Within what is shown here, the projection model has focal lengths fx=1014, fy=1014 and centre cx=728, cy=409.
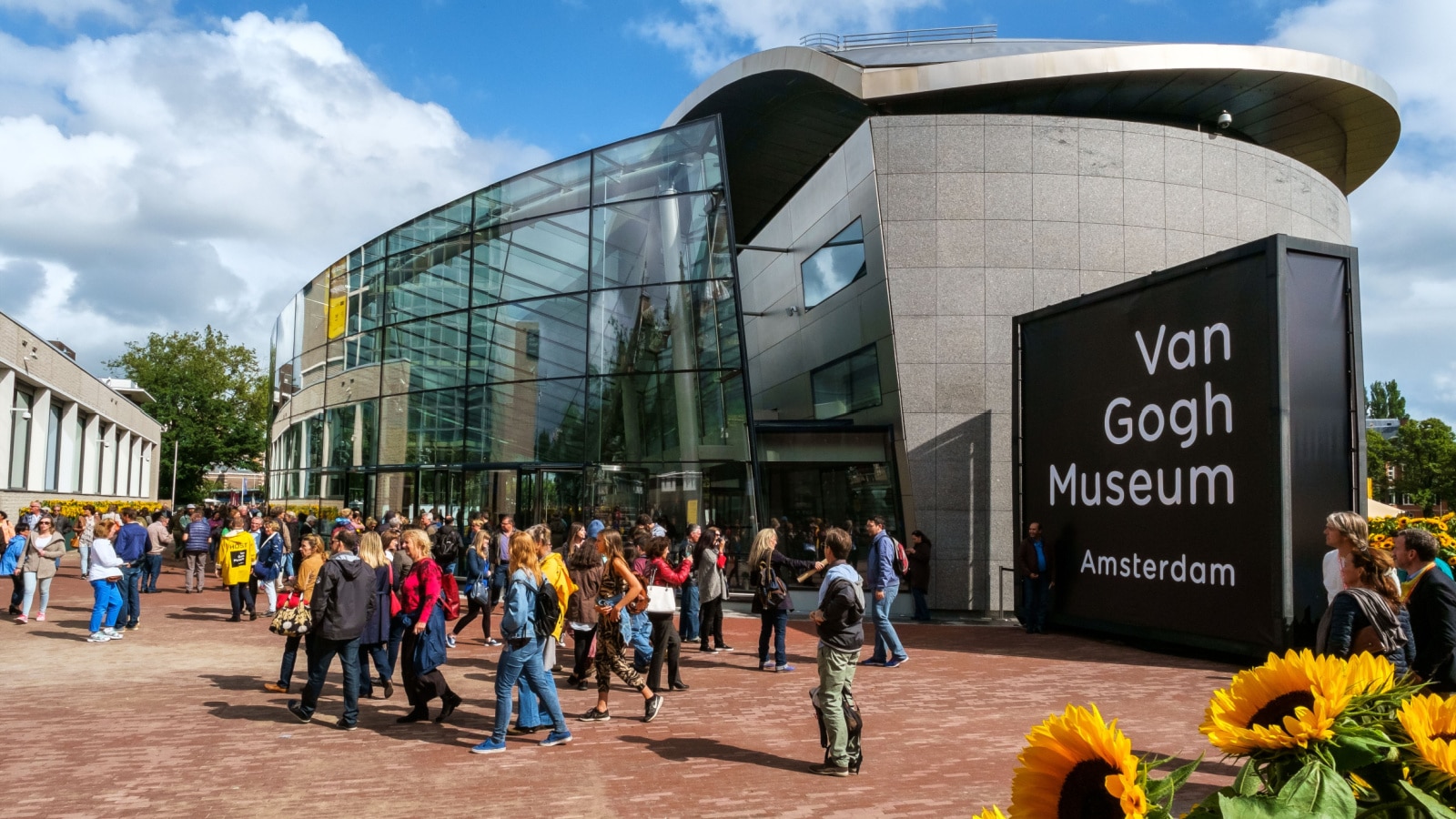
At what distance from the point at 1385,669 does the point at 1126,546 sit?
43.6 ft

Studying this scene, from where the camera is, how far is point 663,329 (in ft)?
66.9

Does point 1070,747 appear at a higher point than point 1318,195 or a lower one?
lower

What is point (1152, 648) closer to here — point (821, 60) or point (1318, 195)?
point (1318, 195)

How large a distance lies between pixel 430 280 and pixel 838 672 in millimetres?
20066

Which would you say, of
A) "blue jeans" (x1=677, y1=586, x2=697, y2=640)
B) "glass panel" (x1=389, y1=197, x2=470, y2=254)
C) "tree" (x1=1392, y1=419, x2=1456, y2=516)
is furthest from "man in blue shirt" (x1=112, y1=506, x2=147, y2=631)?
"tree" (x1=1392, y1=419, x2=1456, y2=516)

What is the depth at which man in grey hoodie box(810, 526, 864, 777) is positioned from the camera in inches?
282

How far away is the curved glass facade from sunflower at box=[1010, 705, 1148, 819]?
704 inches

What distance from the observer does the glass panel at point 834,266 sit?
2006 cm

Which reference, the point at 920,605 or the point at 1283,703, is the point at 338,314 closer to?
the point at 920,605

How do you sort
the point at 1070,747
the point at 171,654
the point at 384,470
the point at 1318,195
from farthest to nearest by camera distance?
the point at 384,470, the point at 1318,195, the point at 171,654, the point at 1070,747

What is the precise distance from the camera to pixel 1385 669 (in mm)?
1250

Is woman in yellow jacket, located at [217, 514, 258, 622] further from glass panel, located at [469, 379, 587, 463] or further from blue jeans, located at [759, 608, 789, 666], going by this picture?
Answer: blue jeans, located at [759, 608, 789, 666]

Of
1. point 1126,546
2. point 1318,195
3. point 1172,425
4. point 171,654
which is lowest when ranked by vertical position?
point 171,654

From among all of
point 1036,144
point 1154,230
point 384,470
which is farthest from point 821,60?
point 384,470
